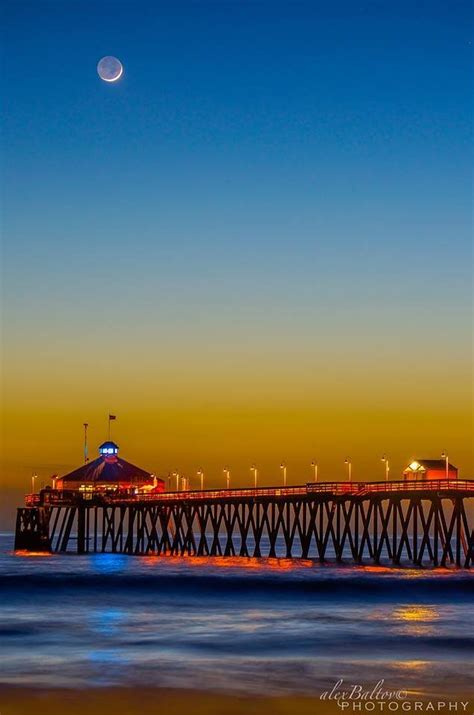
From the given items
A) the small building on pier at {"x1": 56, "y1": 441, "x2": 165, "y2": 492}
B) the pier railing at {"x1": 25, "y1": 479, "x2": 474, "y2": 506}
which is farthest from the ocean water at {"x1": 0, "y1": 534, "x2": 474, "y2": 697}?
the small building on pier at {"x1": 56, "y1": 441, "x2": 165, "y2": 492}

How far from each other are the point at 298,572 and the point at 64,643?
96.7 ft

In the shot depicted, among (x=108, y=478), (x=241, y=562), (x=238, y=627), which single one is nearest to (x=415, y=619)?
(x=238, y=627)

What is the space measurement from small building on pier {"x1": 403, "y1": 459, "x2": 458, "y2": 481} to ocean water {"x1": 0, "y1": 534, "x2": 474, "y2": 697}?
9.96 metres

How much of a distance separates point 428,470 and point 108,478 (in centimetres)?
2613

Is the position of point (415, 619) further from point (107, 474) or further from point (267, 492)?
point (107, 474)

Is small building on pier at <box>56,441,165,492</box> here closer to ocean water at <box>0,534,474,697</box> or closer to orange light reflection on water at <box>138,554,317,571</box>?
orange light reflection on water at <box>138,554,317,571</box>

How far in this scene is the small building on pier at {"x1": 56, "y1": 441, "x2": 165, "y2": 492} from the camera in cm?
8838

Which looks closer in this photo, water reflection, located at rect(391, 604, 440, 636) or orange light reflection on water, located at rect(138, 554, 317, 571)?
water reflection, located at rect(391, 604, 440, 636)

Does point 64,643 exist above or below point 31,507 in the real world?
below

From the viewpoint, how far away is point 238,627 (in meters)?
40.2

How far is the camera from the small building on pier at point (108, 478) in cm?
8838

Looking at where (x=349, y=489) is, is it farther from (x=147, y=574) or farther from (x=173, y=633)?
(x=173, y=633)

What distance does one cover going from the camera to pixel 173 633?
37.9 meters

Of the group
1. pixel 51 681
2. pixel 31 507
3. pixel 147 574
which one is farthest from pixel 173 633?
pixel 31 507
